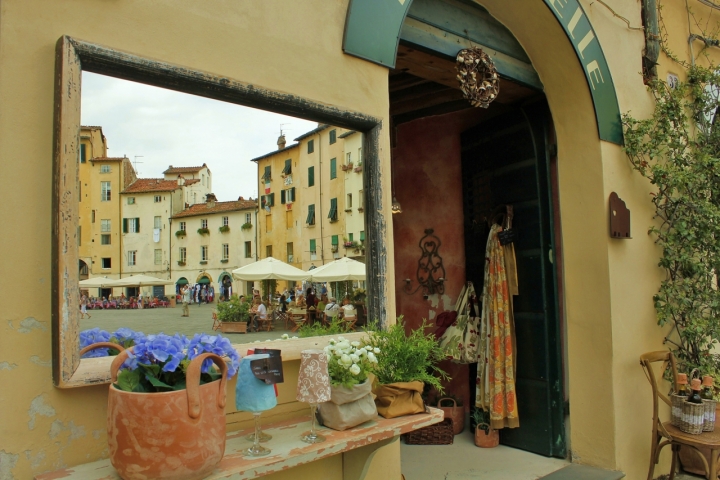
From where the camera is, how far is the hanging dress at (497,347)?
422 centimetres

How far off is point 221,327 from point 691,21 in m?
5.01

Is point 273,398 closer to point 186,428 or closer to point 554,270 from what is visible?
point 186,428

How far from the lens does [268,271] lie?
7.86 ft

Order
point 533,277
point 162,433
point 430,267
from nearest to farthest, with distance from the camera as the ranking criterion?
point 162,433 → point 533,277 → point 430,267

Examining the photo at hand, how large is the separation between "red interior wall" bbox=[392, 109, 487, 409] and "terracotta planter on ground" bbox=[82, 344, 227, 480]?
371cm

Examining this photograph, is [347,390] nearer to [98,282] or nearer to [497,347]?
[98,282]

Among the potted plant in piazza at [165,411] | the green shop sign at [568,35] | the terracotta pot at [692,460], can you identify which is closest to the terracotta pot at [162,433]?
the potted plant in piazza at [165,411]

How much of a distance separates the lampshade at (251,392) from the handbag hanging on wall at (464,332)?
285cm

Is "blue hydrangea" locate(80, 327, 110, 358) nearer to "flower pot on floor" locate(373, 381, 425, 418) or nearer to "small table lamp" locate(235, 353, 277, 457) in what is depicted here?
"small table lamp" locate(235, 353, 277, 457)

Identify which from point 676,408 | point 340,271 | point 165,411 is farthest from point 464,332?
point 165,411

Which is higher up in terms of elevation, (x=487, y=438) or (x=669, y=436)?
(x=669, y=436)

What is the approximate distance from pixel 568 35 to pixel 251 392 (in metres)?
3.18

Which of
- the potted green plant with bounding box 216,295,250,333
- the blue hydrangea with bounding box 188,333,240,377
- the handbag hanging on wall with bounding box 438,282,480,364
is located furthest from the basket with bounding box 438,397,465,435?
the blue hydrangea with bounding box 188,333,240,377

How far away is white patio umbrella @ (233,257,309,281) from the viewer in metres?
2.33
